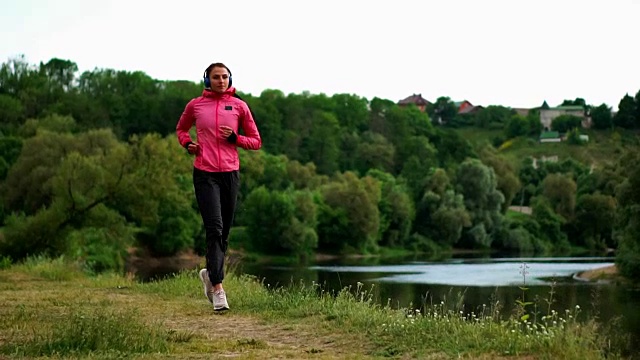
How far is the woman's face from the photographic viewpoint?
9023 mm

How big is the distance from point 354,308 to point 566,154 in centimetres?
15505

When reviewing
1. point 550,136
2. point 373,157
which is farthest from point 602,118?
point 373,157

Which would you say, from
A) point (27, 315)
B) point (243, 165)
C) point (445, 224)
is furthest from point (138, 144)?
point (445, 224)

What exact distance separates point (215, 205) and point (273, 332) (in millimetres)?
1700

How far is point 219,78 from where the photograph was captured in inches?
356

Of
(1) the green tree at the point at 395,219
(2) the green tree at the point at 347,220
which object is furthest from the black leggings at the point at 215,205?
(1) the green tree at the point at 395,219

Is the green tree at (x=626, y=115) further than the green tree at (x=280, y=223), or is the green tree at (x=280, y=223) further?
the green tree at (x=626, y=115)

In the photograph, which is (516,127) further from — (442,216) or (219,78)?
(219,78)

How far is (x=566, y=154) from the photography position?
158 metres

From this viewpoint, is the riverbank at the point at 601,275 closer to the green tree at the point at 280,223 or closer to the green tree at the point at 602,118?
the green tree at the point at 280,223

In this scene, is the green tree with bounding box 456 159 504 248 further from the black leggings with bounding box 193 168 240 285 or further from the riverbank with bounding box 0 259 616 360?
the black leggings with bounding box 193 168 240 285

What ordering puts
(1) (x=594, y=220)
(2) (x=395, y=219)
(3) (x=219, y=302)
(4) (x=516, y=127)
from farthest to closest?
1. (4) (x=516, y=127)
2. (1) (x=594, y=220)
3. (2) (x=395, y=219)
4. (3) (x=219, y=302)

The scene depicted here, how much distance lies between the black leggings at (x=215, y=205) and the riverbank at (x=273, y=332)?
0.51m

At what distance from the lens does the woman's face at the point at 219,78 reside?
902 centimetres
